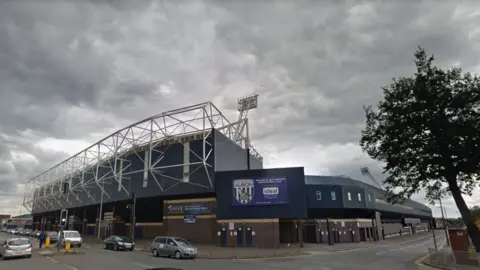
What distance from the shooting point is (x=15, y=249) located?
26.0 meters

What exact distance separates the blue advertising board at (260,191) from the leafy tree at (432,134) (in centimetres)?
1307

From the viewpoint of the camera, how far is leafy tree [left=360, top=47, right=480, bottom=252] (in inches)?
1068

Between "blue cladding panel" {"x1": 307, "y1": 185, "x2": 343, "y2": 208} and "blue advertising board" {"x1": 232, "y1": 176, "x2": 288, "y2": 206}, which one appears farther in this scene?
"blue cladding panel" {"x1": 307, "y1": 185, "x2": 343, "y2": 208}

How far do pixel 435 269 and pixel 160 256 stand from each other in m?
21.0

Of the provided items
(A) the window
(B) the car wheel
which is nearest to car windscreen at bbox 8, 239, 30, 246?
(A) the window

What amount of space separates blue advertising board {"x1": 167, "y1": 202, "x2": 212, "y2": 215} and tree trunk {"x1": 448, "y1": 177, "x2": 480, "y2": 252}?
2893 cm

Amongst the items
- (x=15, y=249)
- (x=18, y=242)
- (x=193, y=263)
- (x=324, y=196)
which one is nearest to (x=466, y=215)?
(x=193, y=263)

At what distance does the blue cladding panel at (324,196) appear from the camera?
60.7 meters

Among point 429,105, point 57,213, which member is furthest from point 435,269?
point 57,213

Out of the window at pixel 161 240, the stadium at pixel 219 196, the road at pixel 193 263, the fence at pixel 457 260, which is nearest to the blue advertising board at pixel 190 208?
the stadium at pixel 219 196

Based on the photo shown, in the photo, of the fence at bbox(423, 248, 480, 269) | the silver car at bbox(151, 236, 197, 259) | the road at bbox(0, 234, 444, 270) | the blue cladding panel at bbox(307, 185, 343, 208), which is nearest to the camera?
the fence at bbox(423, 248, 480, 269)

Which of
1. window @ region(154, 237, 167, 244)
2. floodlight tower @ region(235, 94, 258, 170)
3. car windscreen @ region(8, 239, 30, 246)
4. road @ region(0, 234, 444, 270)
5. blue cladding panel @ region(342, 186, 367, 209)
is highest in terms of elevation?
floodlight tower @ region(235, 94, 258, 170)

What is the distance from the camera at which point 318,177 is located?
6575cm

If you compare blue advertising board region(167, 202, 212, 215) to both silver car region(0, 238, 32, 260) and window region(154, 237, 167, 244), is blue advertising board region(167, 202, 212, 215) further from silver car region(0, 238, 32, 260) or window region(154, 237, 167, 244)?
silver car region(0, 238, 32, 260)
